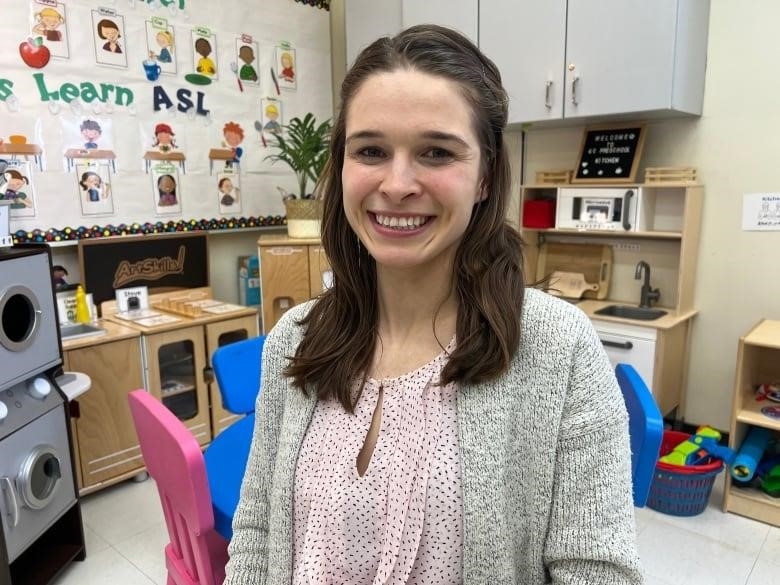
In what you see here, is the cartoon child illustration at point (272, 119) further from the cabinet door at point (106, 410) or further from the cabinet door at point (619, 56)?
the cabinet door at point (619, 56)

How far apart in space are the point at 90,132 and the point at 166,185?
447mm

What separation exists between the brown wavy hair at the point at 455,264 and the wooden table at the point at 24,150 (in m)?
2.19

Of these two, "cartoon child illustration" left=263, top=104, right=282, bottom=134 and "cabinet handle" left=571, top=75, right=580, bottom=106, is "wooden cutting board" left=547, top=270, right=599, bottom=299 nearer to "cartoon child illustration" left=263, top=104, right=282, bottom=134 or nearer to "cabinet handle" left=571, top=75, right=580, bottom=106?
"cabinet handle" left=571, top=75, right=580, bottom=106

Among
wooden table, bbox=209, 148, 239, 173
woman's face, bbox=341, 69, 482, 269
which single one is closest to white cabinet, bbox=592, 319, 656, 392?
woman's face, bbox=341, 69, 482, 269

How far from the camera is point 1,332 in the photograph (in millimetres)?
1758

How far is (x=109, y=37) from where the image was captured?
2793mm

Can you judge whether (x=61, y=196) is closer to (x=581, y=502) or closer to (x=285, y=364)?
(x=285, y=364)

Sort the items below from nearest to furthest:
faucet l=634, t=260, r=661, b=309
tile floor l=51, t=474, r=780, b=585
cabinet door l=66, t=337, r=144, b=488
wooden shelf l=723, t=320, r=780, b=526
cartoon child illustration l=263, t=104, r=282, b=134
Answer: tile floor l=51, t=474, r=780, b=585 < wooden shelf l=723, t=320, r=780, b=526 < cabinet door l=66, t=337, r=144, b=488 < faucet l=634, t=260, r=661, b=309 < cartoon child illustration l=263, t=104, r=282, b=134

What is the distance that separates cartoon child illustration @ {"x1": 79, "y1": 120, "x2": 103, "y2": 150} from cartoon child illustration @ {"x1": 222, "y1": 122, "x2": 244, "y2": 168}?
71 centimetres

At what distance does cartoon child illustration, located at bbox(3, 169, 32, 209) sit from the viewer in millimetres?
2535

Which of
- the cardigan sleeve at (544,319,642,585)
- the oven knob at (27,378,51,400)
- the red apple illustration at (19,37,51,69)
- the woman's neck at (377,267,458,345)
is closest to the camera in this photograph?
the cardigan sleeve at (544,319,642,585)

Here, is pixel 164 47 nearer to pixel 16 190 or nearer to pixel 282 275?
pixel 16 190

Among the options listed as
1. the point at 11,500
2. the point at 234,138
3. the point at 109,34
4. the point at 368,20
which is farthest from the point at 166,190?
the point at 11,500

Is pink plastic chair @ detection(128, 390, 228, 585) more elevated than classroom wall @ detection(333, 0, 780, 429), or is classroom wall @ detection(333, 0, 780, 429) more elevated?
classroom wall @ detection(333, 0, 780, 429)
